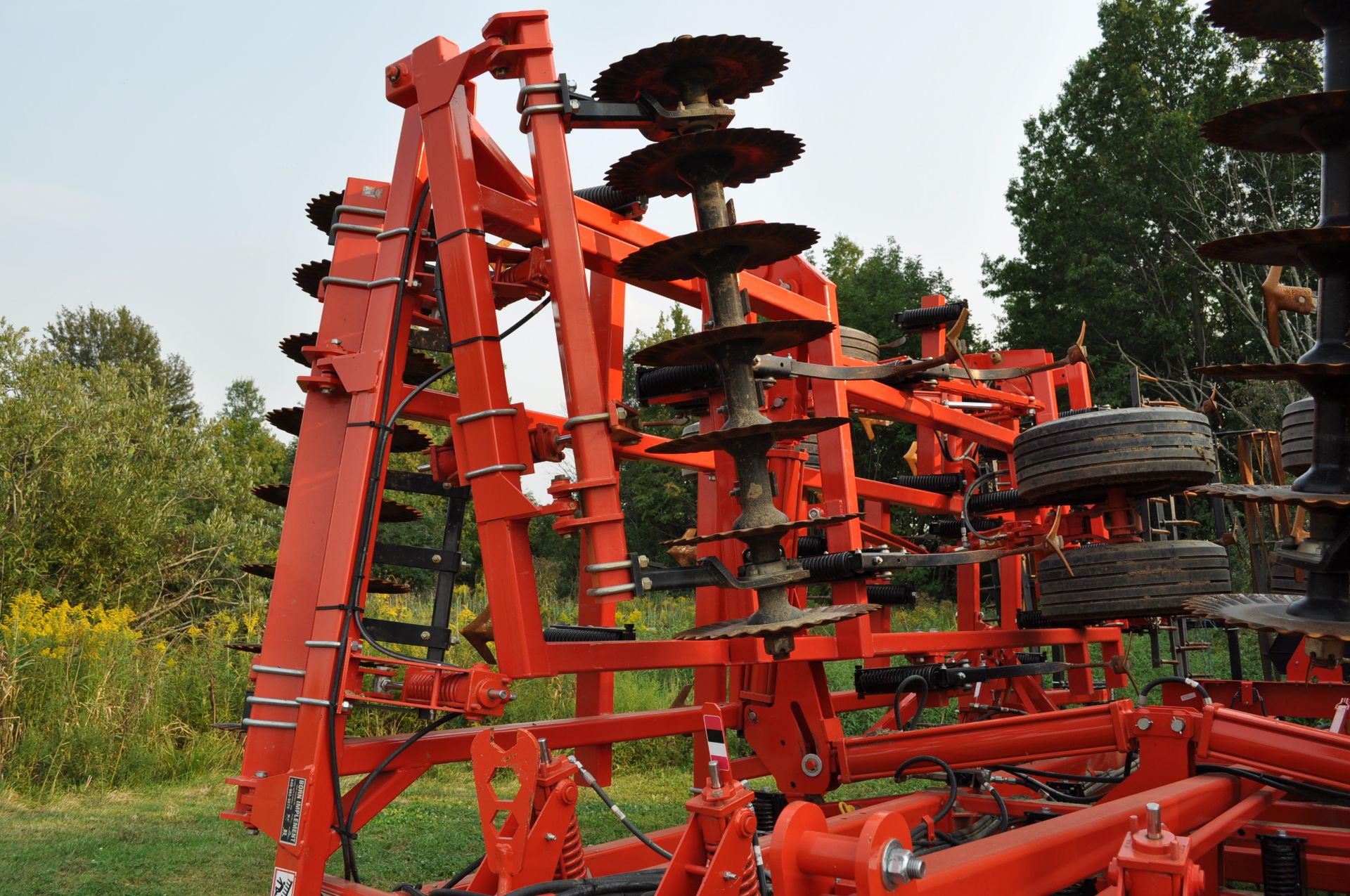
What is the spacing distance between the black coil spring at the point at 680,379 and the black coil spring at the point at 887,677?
158cm

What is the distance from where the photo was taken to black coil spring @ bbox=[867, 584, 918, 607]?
5.78 meters

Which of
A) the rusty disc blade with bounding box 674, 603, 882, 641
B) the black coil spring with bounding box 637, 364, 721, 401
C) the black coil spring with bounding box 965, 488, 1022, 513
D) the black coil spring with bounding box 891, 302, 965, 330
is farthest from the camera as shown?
the black coil spring with bounding box 891, 302, 965, 330

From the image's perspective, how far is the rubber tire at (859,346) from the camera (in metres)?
6.38

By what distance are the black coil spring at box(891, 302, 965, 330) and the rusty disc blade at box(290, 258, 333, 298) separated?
138 inches

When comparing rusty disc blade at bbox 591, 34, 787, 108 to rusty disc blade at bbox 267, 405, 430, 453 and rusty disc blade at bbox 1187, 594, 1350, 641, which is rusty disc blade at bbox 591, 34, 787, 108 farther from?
rusty disc blade at bbox 1187, 594, 1350, 641

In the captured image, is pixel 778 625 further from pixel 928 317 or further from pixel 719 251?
pixel 928 317

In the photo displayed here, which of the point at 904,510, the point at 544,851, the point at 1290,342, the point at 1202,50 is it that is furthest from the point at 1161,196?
the point at 544,851

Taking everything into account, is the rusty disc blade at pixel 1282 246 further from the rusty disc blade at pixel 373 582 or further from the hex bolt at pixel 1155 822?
the rusty disc blade at pixel 373 582

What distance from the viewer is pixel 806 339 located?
3.59m

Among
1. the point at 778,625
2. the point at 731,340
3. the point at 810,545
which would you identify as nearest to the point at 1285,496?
the point at 778,625

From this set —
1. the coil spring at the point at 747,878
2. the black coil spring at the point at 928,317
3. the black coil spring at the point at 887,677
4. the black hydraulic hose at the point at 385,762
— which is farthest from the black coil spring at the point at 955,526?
the coil spring at the point at 747,878

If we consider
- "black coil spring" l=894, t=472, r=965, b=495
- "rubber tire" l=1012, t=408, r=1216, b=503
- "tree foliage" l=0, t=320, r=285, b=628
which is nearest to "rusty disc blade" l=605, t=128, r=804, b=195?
"rubber tire" l=1012, t=408, r=1216, b=503

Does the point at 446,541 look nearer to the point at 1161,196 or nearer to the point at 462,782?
the point at 462,782

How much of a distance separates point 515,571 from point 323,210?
6.87ft
